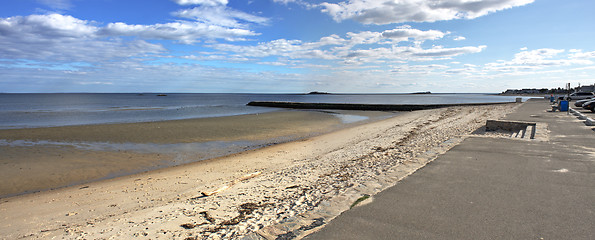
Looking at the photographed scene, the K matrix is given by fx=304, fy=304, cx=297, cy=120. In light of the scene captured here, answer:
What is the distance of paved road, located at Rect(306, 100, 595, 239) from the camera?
342 centimetres

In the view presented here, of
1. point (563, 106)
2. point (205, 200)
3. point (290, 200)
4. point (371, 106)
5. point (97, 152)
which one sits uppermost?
point (563, 106)

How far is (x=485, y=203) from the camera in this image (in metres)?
4.26

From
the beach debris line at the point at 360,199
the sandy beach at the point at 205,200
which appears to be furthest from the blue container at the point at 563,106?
the beach debris line at the point at 360,199

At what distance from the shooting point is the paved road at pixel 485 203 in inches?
135

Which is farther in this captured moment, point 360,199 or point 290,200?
point 290,200

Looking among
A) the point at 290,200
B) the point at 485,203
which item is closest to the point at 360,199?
the point at 290,200

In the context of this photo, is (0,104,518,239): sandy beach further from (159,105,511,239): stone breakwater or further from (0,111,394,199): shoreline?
(0,111,394,199): shoreline

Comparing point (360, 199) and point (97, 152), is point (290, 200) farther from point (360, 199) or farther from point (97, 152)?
point (97, 152)

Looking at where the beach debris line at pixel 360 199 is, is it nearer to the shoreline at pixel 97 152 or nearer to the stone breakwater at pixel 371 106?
the shoreline at pixel 97 152

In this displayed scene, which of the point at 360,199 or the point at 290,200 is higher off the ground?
the point at 360,199

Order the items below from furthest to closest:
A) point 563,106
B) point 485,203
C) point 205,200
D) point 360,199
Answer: point 563,106, point 205,200, point 360,199, point 485,203

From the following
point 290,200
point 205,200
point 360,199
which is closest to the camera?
point 360,199

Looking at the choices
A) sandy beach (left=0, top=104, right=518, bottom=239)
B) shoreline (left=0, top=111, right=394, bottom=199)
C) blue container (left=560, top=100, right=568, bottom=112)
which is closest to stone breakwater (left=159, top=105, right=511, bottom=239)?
sandy beach (left=0, top=104, right=518, bottom=239)

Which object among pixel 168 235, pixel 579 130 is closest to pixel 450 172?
pixel 168 235
